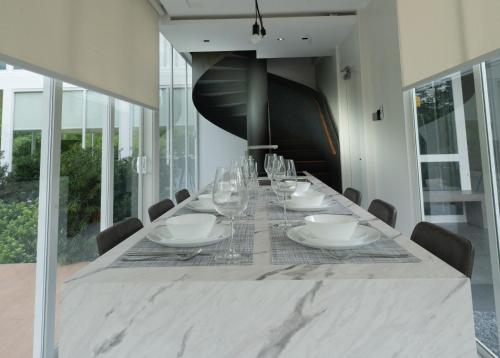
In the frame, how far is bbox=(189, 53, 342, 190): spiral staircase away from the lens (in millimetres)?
5410

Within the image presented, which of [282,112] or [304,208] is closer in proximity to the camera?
[304,208]

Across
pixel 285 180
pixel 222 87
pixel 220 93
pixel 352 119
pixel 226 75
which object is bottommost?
pixel 285 180

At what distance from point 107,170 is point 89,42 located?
107cm

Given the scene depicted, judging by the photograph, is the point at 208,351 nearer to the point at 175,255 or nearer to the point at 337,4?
the point at 175,255

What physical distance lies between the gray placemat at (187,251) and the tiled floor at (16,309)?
129 cm

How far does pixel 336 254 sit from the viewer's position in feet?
2.45

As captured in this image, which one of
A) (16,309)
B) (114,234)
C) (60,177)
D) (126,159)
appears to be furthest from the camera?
(126,159)

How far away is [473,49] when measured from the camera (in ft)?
5.99

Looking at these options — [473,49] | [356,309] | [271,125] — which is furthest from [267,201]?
[271,125]

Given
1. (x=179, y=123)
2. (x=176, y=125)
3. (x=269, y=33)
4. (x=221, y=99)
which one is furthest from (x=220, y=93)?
(x=269, y=33)

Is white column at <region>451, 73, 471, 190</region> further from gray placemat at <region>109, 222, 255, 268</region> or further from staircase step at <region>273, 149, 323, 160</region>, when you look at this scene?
staircase step at <region>273, 149, 323, 160</region>

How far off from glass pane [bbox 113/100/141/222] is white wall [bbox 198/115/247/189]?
9.97ft

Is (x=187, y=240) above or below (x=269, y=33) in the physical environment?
below

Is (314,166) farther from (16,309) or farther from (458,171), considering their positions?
(16,309)
